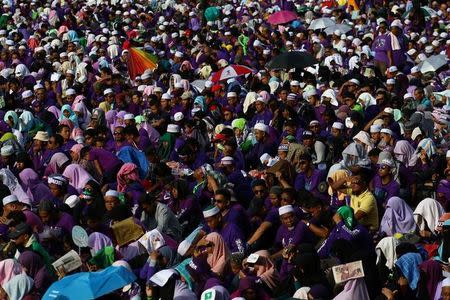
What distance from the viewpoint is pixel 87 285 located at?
7539 millimetres

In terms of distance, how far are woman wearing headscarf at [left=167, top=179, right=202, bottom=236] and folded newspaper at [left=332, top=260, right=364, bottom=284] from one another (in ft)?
11.3

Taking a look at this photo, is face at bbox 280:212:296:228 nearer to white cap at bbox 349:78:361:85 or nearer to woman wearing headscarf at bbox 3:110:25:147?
woman wearing headscarf at bbox 3:110:25:147

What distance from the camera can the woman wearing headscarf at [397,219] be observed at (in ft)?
33.7

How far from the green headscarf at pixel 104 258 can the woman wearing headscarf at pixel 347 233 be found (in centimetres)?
191

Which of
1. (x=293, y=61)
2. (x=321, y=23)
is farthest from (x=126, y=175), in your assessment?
(x=321, y=23)

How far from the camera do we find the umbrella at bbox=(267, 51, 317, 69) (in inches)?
673

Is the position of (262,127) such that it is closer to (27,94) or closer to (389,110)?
(389,110)

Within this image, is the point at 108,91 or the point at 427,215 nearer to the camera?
the point at 427,215

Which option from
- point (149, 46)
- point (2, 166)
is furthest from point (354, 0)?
point (2, 166)

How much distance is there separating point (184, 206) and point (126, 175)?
1262 millimetres

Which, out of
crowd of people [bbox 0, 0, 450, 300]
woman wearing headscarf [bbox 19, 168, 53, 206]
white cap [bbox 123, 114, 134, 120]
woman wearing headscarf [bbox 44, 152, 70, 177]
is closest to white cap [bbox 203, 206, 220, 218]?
crowd of people [bbox 0, 0, 450, 300]

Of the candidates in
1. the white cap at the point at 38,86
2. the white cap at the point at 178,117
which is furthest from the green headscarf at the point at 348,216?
the white cap at the point at 38,86

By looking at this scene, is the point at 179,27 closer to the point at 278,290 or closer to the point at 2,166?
the point at 2,166

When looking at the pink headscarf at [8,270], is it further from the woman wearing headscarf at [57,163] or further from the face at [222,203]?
the woman wearing headscarf at [57,163]
